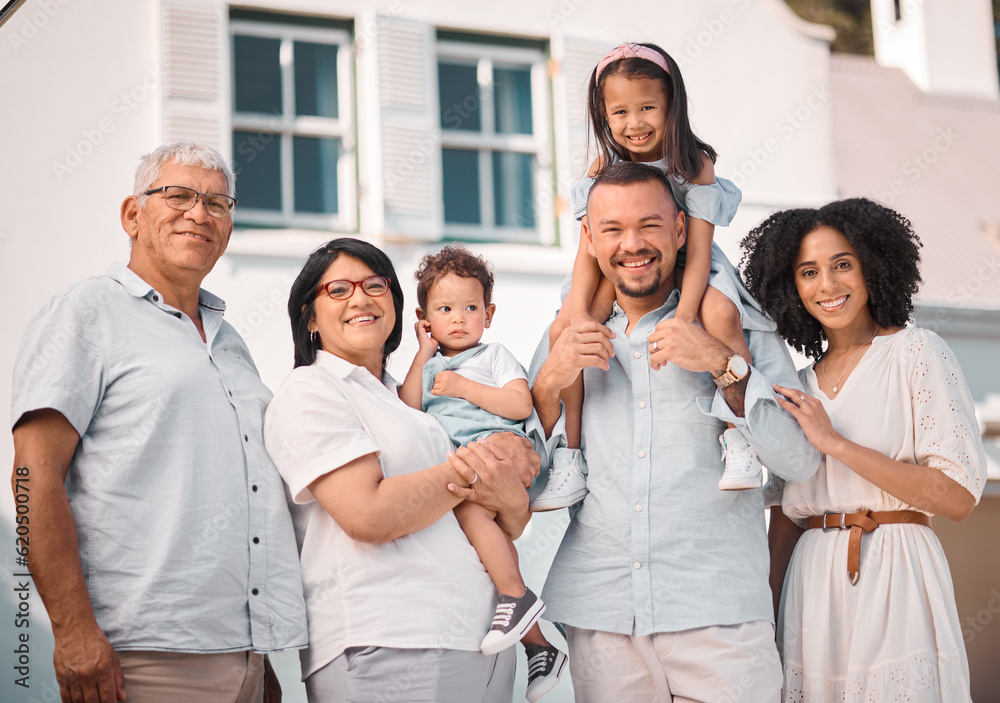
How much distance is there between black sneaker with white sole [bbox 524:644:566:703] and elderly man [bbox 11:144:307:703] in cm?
67

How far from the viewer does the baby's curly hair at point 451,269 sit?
3.34 metres

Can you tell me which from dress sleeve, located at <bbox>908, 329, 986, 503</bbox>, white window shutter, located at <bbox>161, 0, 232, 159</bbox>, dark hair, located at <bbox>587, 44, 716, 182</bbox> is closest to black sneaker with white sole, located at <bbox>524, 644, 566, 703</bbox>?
dress sleeve, located at <bbox>908, 329, 986, 503</bbox>

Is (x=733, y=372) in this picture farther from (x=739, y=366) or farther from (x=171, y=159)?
(x=171, y=159)

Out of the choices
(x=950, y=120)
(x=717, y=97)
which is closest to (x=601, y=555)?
(x=717, y=97)

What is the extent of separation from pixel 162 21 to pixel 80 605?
4.89m

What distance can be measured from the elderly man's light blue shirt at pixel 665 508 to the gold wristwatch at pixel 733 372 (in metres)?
0.04

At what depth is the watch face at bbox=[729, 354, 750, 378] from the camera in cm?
291

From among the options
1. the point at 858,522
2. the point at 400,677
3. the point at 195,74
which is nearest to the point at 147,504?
the point at 400,677

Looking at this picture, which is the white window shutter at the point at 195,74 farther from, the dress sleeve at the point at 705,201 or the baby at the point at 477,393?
the dress sleeve at the point at 705,201

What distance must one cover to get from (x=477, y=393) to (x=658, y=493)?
59 centimetres

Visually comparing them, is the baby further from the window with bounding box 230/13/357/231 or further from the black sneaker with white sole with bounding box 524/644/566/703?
the window with bounding box 230/13/357/231

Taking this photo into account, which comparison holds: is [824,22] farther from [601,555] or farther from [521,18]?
[601,555]

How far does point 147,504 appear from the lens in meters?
2.62

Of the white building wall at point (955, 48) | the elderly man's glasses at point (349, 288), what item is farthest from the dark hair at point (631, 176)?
the white building wall at point (955, 48)
